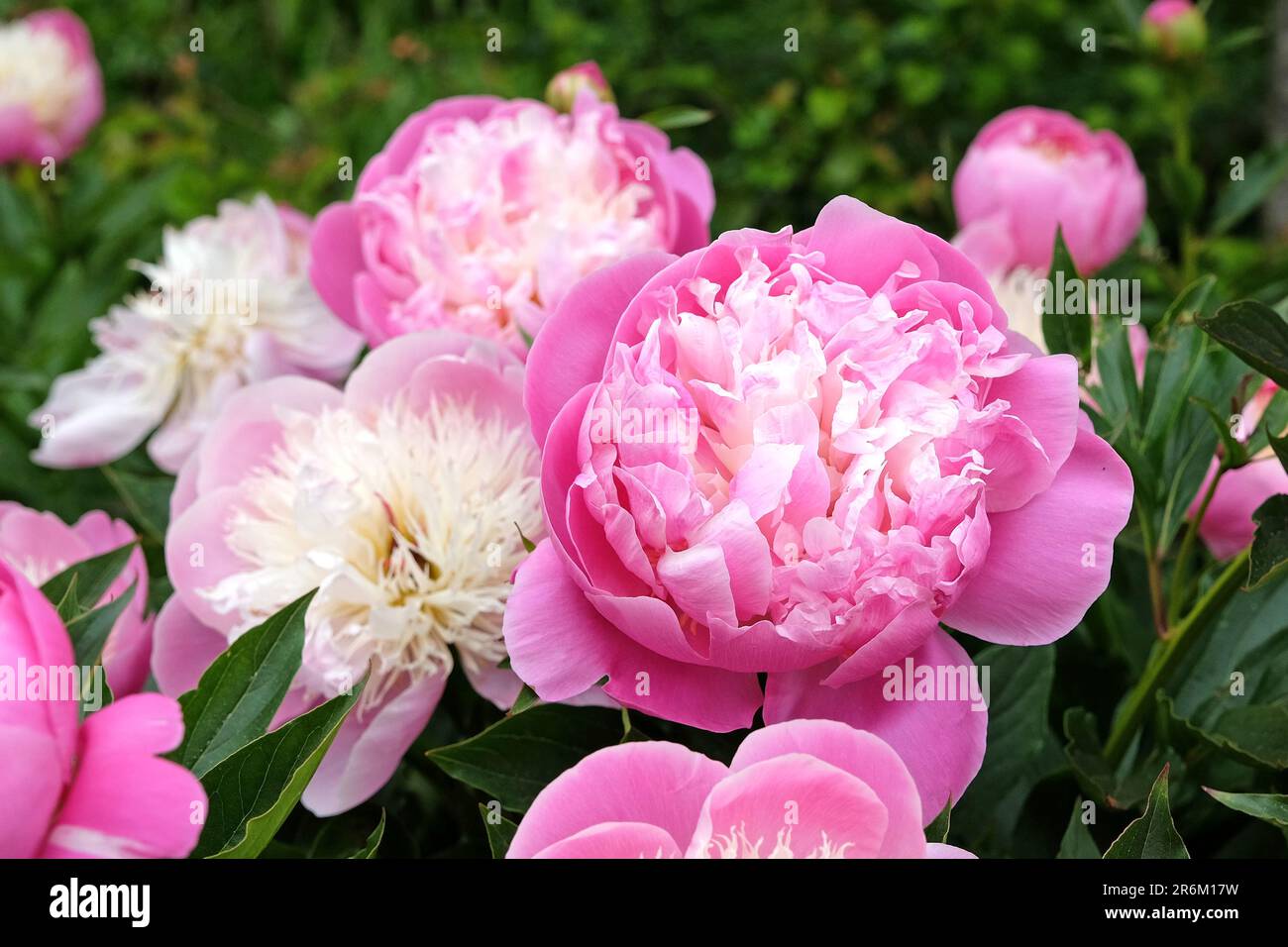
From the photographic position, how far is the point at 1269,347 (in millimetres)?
448

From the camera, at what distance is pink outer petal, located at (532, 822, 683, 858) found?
353 millimetres

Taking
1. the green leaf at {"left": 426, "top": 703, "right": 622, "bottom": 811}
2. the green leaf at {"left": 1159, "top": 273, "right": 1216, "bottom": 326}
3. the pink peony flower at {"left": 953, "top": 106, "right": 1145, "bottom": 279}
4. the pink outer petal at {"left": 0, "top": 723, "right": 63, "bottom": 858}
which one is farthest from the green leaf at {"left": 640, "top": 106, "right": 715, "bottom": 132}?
the pink outer petal at {"left": 0, "top": 723, "right": 63, "bottom": 858}

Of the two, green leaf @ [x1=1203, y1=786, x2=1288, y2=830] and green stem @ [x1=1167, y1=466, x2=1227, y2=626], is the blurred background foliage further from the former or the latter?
green leaf @ [x1=1203, y1=786, x2=1288, y2=830]

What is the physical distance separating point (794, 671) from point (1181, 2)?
0.78 meters

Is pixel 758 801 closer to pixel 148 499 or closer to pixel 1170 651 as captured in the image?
pixel 1170 651

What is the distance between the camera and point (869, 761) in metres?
0.37

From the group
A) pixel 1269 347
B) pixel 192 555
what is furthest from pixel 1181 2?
pixel 192 555

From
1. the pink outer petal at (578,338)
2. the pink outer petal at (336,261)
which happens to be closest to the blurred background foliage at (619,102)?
the pink outer petal at (336,261)

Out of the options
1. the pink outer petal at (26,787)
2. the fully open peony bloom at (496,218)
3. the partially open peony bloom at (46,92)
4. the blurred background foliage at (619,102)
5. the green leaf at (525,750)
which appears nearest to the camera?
the pink outer petal at (26,787)

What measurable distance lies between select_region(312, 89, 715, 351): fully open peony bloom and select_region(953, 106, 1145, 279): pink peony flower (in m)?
0.22

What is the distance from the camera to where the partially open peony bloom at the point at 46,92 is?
3.87 feet

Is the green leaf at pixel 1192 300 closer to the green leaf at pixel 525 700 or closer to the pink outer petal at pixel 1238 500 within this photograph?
the pink outer petal at pixel 1238 500

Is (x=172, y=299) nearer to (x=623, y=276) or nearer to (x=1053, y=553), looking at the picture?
(x=623, y=276)

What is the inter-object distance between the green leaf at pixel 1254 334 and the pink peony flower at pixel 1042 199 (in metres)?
0.28
